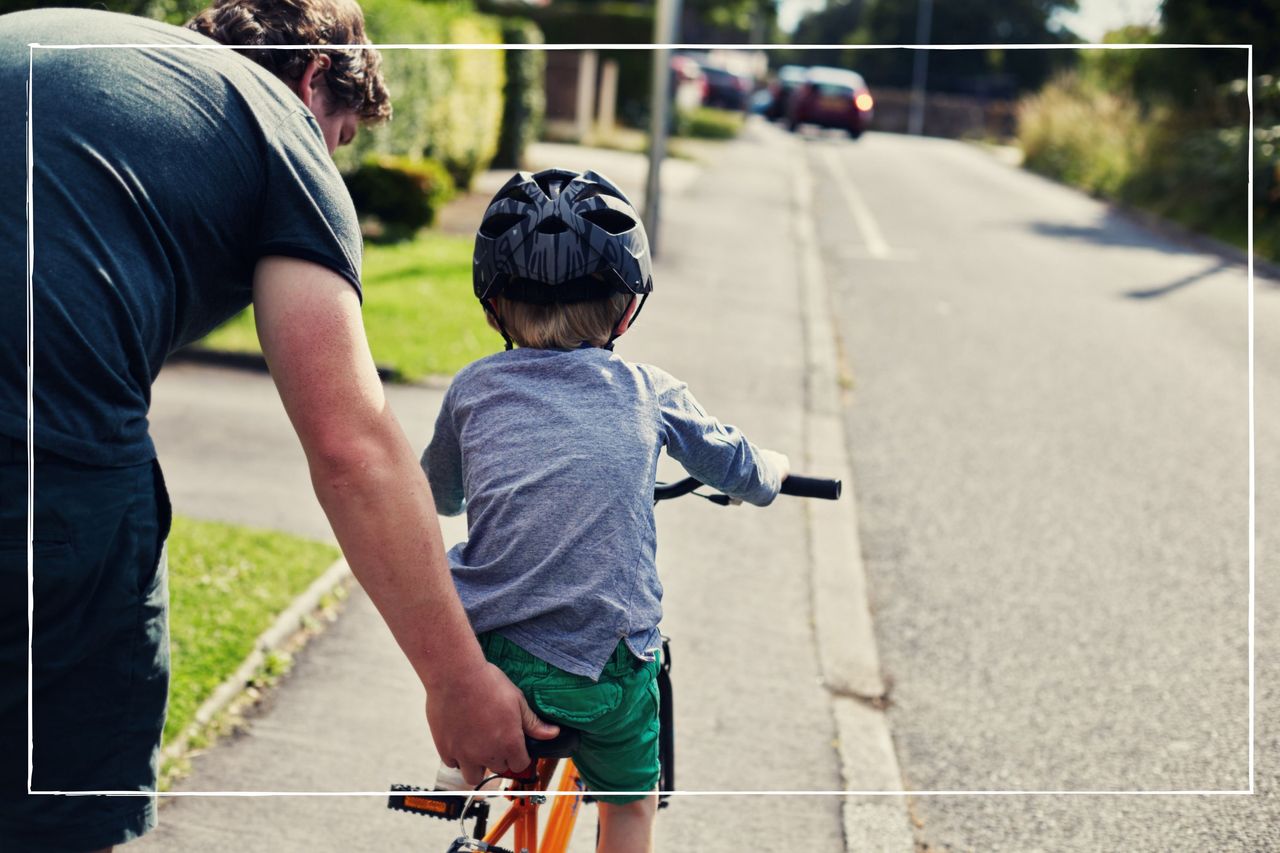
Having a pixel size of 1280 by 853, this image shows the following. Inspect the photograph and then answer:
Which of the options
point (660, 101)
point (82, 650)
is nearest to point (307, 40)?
point (82, 650)

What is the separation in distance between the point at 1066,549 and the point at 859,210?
12.5 metres

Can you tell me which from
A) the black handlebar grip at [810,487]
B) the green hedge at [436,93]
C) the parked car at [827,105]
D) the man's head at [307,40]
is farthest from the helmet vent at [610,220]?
the green hedge at [436,93]

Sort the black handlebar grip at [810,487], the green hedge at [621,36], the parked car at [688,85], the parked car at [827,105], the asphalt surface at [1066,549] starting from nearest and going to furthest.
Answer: the black handlebar grip at [810,487], the asphalt surface at [1066,549], the parked car at [827,105], the green hedge at [621,36], the parked car at [688,85]

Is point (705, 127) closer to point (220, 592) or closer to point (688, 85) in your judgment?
point (688, 85)

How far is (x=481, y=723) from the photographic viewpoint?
171 centimetres

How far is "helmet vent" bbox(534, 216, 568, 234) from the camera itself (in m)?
1.74

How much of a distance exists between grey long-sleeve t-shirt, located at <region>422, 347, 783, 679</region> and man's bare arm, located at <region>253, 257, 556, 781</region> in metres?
0.14

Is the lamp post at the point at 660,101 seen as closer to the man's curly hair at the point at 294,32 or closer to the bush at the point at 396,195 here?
the bush at the point at 396,195

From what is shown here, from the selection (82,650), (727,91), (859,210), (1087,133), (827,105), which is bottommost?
(82,650)

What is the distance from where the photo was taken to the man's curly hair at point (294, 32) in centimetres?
183

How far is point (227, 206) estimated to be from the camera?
159 cm

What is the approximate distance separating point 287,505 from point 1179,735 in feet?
11.0

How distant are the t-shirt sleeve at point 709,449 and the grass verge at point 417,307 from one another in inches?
47.9

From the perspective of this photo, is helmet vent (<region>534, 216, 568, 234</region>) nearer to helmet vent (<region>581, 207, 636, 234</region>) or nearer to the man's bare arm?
helmet vent (<region>581, 207, 636, 234</region>)
